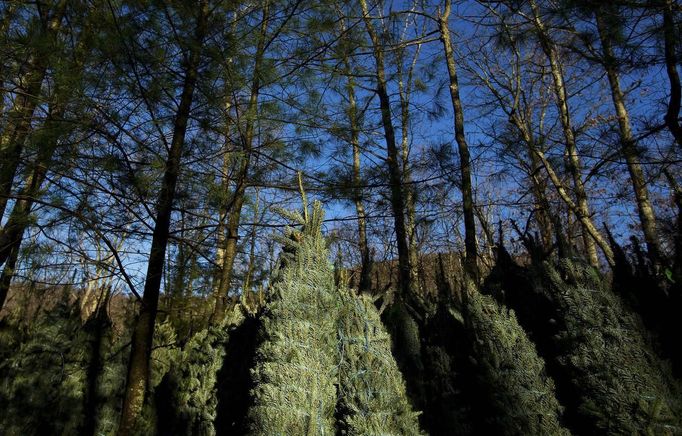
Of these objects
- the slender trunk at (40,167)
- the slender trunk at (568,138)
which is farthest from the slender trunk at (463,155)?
the slender trunk at (40,167)

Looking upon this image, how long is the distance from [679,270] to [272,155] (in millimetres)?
3951

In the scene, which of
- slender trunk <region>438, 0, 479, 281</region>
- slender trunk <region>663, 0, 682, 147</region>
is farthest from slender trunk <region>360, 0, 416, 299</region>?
slender trunk <region>663, 0, 682, 147</region>

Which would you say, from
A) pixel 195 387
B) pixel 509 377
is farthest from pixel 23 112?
pixel 509 377

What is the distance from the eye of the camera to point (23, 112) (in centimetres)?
418

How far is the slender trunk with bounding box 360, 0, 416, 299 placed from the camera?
5.37 metres

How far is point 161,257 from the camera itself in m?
3.71

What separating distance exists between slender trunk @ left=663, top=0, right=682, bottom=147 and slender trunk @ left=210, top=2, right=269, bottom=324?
11.3 feet

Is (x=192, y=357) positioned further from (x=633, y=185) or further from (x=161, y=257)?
(x=633, y=185)

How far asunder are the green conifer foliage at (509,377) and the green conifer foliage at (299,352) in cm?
129

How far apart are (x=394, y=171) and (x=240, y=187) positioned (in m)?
1.98

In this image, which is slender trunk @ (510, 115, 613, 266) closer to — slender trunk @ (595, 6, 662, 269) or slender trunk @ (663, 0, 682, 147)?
slender trunk @ (595, 6, 662, 269)

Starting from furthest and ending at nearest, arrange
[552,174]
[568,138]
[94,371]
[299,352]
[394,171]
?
[568,138]
[552,174]
[394,171]
[94,371]
[299,352]

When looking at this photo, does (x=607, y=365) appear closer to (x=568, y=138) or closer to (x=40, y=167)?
(x=40, y=167)

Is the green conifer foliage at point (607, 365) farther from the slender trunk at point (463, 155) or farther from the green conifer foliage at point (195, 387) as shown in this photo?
the green conifer foliage at point (195, 387)
